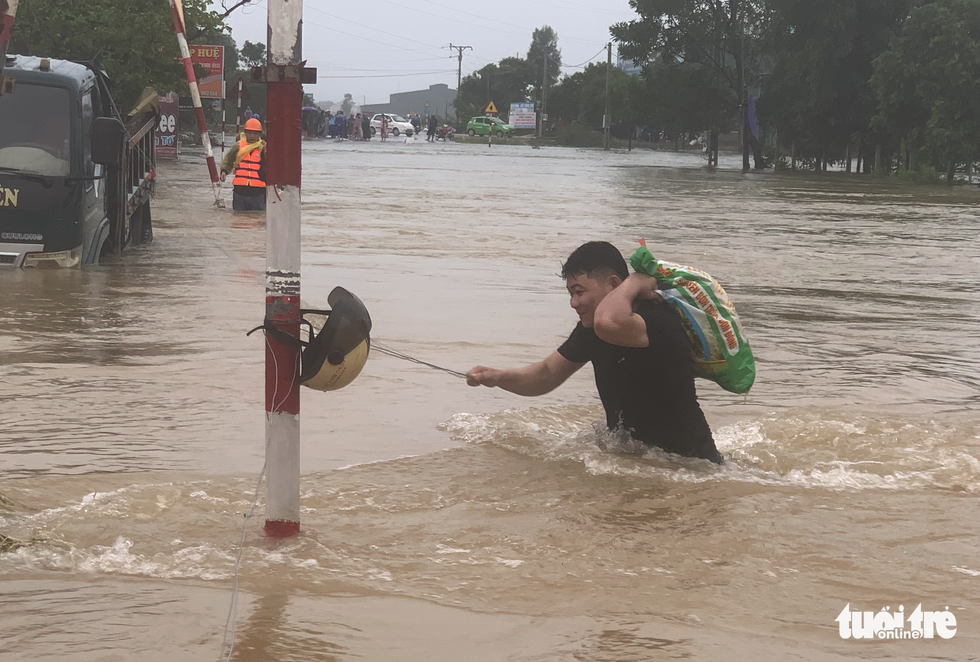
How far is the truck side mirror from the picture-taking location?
418 inches

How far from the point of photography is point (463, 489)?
17.7 ft

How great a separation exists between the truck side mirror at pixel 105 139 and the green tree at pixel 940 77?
105ft

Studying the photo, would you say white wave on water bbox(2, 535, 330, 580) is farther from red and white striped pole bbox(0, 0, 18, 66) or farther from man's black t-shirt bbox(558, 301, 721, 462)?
man's black t-shirt bbox(558, 301, 721, 462)

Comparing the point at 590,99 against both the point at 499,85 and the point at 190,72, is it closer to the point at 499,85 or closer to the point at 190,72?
the point at 499,85

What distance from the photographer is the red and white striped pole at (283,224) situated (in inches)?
152

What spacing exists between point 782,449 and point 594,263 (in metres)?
1.77

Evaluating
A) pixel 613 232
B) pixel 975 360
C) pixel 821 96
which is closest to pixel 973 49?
pixel 821 96

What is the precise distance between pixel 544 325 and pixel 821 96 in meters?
38.6

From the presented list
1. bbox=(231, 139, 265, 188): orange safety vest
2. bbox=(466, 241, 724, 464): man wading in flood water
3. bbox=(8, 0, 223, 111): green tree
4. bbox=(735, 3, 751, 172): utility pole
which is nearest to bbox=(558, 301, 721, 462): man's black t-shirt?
bbox=(466, 241, 724, 464): man wading in flood water

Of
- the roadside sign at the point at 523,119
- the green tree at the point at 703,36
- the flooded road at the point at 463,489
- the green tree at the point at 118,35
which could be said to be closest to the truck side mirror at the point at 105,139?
the flooded road at the point at 463,489

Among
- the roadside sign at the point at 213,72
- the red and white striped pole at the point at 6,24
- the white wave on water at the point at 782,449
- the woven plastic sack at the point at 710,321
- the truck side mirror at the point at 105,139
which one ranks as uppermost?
the roadside sign at the point at 213,72

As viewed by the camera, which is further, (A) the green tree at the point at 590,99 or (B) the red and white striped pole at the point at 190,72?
(A) the green tree at the point at 590,99

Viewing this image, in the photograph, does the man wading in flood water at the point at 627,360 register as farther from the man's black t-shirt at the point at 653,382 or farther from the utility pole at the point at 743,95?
the utility pole at the point at 743,95

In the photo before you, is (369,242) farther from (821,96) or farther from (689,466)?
(821,96)
